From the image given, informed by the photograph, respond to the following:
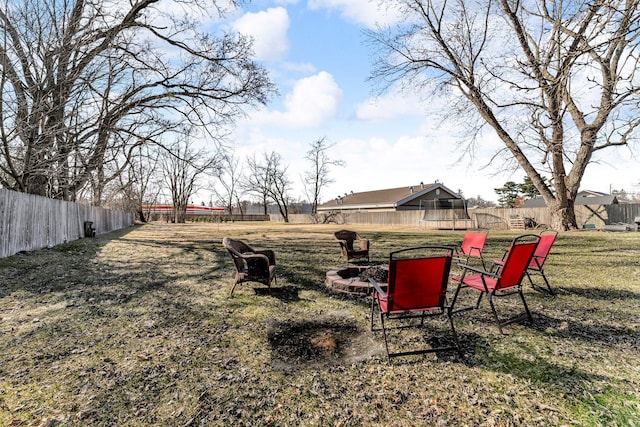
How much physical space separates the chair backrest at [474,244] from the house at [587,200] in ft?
109

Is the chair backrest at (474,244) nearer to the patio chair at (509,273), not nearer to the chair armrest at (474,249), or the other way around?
the chair armrest at (474,249)

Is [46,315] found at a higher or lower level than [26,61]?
lower

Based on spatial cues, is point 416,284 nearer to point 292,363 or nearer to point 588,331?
point 292,363

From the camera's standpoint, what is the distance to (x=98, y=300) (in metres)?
5.16

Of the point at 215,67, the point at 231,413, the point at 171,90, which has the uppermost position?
the point at 215,67

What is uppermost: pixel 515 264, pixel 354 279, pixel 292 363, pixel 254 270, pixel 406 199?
pixel 406 199

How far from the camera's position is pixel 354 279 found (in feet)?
17.3

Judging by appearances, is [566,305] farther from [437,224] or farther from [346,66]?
[437,224]

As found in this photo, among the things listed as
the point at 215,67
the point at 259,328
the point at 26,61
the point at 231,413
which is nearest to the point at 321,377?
the point at 231,413

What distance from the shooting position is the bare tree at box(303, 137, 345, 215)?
168 feet

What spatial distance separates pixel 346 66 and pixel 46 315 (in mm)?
11888

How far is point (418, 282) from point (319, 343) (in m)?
1.32

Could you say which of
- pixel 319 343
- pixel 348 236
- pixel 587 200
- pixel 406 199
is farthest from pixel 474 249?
pixel 587 200

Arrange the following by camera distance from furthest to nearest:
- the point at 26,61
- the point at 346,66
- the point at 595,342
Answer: the point at 346,66, the point at 26,61, the point at 595,342
